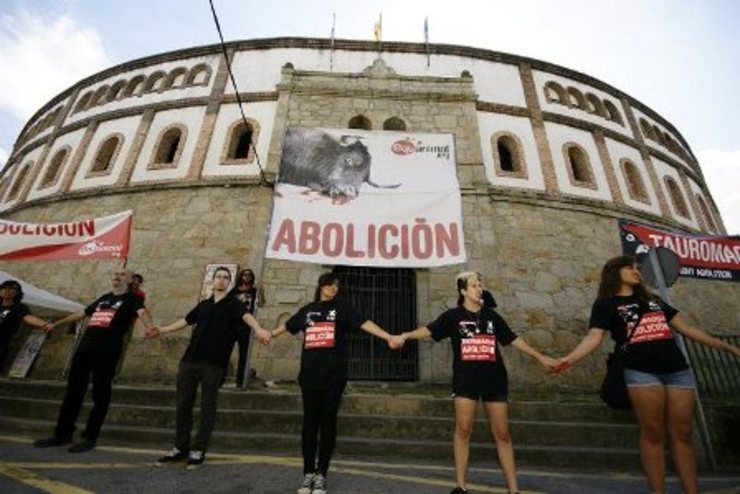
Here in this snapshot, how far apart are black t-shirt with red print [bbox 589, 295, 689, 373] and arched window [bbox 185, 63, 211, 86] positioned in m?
14.1

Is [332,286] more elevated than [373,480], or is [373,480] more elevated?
[332,286]

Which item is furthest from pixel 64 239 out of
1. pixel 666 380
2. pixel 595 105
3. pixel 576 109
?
pixel 595 105

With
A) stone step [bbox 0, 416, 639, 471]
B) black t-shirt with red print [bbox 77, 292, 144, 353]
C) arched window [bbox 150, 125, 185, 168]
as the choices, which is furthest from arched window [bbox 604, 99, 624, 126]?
black t-shirt with red print [bbox 77, 292, 144, 353]

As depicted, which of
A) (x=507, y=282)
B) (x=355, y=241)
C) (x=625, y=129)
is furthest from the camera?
(x=625, y=129)

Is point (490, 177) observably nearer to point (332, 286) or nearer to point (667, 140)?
point (332, 286)

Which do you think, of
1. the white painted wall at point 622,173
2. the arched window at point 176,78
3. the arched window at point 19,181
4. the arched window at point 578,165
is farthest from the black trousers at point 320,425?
the arched window at point 19,181

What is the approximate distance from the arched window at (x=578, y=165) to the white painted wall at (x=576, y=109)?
4.68 feet

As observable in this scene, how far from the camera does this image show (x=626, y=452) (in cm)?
→ 479

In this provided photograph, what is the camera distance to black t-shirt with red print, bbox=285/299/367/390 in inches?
134

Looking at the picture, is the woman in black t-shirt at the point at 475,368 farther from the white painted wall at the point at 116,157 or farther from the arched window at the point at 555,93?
the arched window at the point at 555,93

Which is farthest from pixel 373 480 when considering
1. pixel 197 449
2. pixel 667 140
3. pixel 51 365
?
pixel 667 140

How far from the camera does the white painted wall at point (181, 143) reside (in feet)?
39.8

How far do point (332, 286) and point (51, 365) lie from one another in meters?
8.28

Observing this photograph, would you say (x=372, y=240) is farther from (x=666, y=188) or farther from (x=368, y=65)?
(x=666, y=188)
